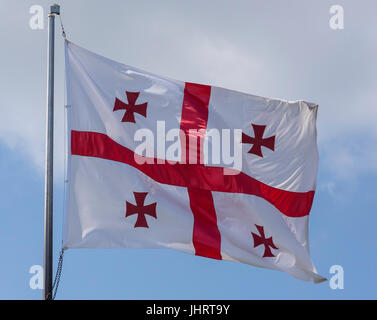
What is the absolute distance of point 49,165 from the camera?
440 inches

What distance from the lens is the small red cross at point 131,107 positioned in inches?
481

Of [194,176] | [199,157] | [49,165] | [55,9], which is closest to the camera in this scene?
[49,165]

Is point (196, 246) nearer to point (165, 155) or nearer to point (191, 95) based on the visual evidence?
point (165, 155)

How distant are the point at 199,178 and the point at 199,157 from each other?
418 millimetres

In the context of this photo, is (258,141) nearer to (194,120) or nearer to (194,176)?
(194,120)

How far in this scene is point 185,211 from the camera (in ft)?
40.0

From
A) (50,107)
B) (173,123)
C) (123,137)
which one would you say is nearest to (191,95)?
(173,123)

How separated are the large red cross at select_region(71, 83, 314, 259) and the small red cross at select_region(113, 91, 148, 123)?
1.76 ft

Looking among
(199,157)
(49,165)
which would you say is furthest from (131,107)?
(49,165)

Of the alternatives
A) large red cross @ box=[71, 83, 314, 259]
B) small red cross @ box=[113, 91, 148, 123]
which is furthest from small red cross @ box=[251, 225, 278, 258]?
small red cross @ box=[113, 91, 148, 123]

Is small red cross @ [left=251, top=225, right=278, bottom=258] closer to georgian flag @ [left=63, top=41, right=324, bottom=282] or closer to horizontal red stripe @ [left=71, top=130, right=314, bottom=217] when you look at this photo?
georgian flag @ [left=63, top=41, right=324, bottom=282]

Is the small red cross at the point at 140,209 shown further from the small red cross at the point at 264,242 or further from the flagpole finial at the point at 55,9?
the flagpole finial at the point at 55,9

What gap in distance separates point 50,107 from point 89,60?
126 cm

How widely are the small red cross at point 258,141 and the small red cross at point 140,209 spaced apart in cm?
237
